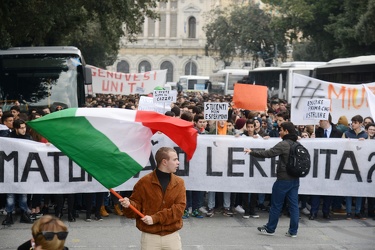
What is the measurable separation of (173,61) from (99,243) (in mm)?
102486

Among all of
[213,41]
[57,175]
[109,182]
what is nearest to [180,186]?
[109,182]

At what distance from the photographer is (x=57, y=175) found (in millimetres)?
11703

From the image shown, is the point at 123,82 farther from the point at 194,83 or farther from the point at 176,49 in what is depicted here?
the point at 176,49

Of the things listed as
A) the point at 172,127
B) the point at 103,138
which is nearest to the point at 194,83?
the point at 172,127

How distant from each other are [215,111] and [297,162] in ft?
8.64

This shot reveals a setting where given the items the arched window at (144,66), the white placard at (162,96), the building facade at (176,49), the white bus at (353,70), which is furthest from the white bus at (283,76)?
the arched window at (144,66)

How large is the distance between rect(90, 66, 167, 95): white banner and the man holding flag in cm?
2056

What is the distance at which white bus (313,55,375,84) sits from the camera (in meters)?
25.9

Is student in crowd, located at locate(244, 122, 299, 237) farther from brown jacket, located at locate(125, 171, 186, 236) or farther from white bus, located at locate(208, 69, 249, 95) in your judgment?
white bus, located at locate(208, 69, 249, 95)

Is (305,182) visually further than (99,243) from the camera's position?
Yes

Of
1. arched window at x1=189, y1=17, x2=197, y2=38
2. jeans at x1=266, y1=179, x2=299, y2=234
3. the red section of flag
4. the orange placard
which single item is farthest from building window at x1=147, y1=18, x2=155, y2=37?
the red section of flag

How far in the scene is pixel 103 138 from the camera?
267 inches

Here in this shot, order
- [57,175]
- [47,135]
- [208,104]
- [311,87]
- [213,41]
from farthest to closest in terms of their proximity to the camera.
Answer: [213,41], [311,87], [208,104], [57,175], [47,135]

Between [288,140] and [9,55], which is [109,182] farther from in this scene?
[9,55]
